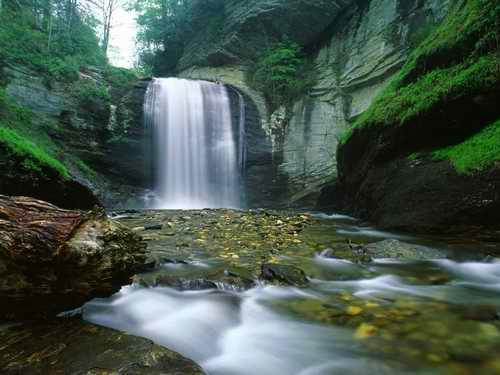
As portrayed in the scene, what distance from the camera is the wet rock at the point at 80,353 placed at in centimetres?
146

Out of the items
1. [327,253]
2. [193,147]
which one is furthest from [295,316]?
[193,147]

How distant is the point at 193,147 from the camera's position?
1520cm

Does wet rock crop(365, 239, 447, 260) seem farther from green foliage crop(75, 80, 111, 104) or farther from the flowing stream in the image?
green foliage crop(75, 80, 111, 104)

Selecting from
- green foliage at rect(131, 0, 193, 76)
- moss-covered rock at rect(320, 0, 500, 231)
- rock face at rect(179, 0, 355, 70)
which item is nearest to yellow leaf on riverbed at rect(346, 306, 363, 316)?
moss-covered rock at rect(320, 0, 500, 231)

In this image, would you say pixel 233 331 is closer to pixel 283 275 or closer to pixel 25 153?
pixel 283 275

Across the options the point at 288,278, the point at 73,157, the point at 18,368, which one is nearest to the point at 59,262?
the point at 18,368

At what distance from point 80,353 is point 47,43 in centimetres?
1692

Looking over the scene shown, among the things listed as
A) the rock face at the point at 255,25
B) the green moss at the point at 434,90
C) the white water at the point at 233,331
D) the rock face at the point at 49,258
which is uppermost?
the rock face at the point at 255,25

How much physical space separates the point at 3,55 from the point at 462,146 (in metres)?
14.9

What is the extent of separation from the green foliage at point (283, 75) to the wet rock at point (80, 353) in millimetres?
15554

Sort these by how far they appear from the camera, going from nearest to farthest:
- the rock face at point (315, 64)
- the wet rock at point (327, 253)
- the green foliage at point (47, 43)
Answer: the wet rock at point (327, 253)
the green foliage at point (47, 43)
the rock face at point (315, 64)

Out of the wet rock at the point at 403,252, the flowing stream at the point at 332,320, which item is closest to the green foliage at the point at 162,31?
the wet rock at the point at 403,252

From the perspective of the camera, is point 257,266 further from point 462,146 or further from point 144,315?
point 462,146

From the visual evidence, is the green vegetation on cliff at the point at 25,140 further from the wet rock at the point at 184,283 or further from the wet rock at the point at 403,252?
the wet rock at the point at 403,252
